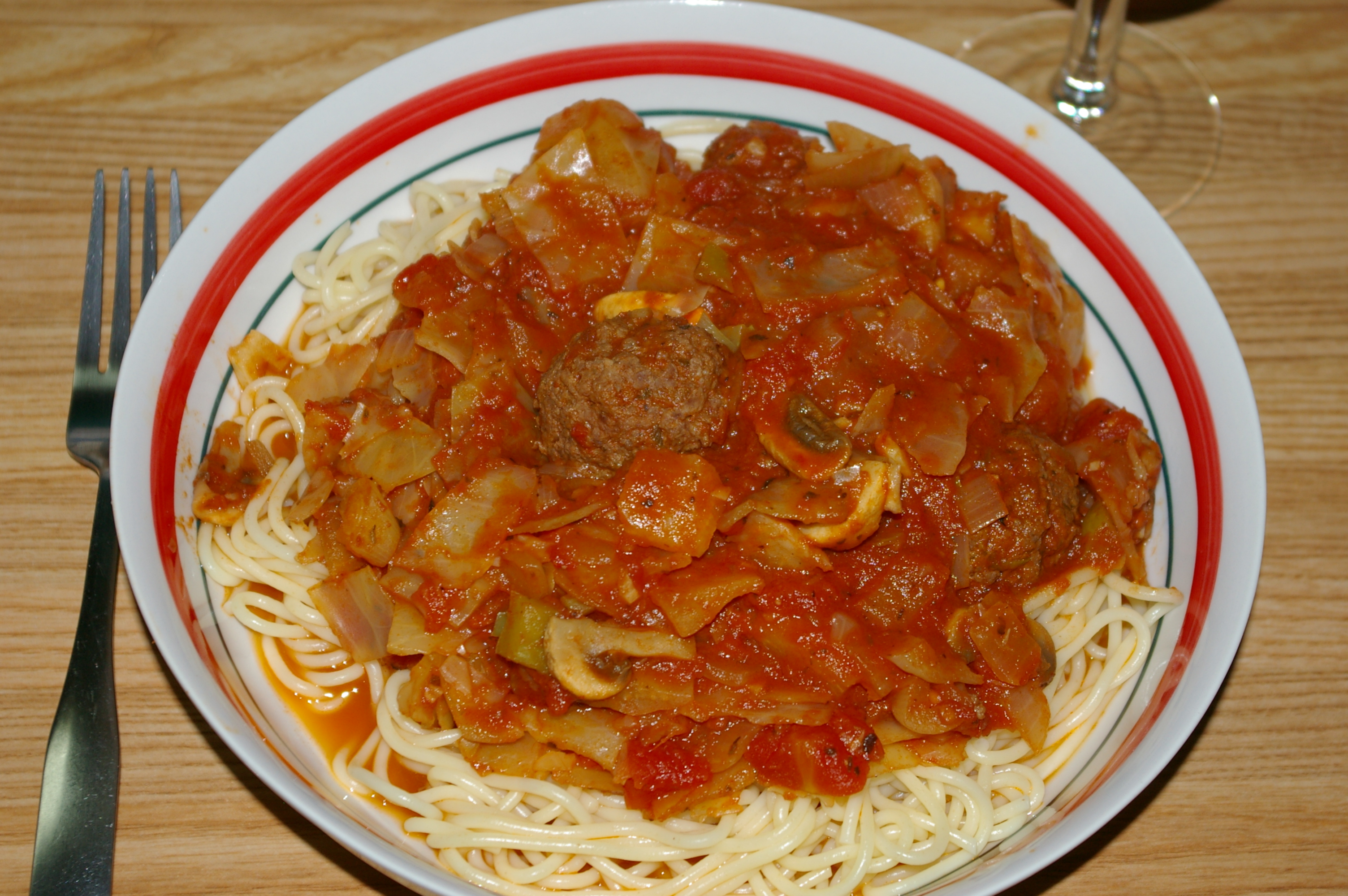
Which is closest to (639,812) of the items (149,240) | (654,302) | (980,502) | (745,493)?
(745,493)

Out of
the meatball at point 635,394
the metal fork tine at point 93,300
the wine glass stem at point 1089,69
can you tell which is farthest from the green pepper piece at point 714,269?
the wine glass stem at point 1089,69

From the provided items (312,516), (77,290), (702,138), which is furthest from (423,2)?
(312,516)

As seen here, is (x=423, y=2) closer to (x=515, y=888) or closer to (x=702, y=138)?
(x=702, y=138)

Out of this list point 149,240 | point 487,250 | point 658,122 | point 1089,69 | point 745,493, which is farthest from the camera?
point 1089,69

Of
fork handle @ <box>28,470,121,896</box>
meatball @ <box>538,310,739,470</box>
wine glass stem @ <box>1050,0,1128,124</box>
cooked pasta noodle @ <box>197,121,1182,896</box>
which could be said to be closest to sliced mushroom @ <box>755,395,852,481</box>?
meatball @ <box>538,310,739,470</box>

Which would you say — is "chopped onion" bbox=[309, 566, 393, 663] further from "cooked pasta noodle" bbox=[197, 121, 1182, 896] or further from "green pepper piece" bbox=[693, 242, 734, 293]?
"green pepper piece" bbox=[693, 242, 734, 293]

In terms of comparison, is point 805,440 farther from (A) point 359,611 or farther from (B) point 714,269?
(A) point 359,611

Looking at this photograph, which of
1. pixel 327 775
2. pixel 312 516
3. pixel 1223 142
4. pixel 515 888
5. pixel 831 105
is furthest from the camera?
pixel 1223 142
